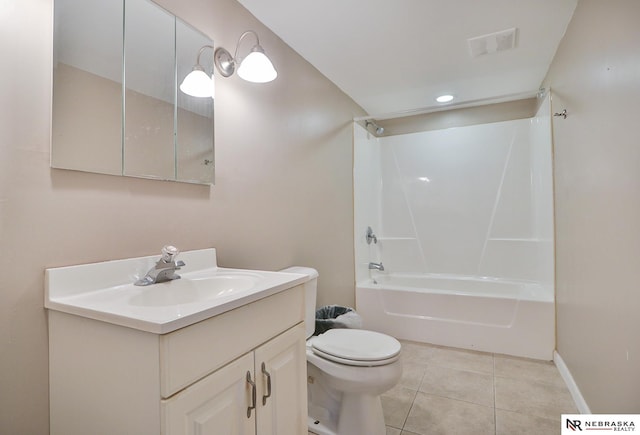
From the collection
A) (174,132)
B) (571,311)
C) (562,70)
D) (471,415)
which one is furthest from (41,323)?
(562,70)

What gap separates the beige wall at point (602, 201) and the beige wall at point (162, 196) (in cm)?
162

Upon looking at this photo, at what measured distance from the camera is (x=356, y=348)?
162 centimetres

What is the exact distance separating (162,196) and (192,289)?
1.30ft

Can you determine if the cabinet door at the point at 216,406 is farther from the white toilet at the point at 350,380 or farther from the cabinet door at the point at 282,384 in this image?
the white toilet at the point at 350,380

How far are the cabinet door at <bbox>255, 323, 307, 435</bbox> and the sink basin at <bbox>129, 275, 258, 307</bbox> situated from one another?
23 cm

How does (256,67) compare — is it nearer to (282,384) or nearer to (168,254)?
(168,254)

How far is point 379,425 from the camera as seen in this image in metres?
1.57

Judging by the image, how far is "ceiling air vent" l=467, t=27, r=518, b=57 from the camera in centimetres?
205

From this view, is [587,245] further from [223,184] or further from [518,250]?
[223,184]

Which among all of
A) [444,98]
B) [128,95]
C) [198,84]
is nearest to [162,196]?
[128,95]

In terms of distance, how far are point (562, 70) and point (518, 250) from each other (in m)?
1.77

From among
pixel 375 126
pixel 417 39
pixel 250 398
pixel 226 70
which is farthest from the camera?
pixel 375 126

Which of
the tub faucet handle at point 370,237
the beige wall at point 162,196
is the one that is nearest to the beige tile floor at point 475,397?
the beige wall at point 162,196

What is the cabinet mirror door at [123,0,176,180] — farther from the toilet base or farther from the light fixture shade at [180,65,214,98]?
the toilet base
